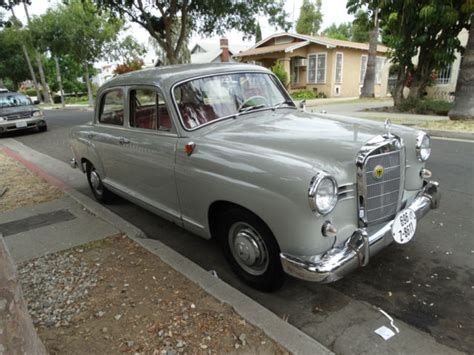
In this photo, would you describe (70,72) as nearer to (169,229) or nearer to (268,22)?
(268,22)

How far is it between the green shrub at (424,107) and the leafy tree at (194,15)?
739 centimetres

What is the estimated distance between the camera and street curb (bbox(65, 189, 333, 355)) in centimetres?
226

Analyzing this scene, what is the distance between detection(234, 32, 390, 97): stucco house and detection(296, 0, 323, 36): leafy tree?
27.1 meters

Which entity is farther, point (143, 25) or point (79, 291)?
point (143, 25)

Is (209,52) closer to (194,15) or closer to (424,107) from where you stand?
(194,15)

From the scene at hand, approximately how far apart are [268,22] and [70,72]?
36986mm

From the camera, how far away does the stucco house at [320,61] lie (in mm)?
24234

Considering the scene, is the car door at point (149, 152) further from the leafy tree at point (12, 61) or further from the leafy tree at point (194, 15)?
the leafy tree at point (12, 61)

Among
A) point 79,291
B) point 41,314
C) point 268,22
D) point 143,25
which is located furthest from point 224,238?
point 268,22

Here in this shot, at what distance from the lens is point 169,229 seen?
4301 mm

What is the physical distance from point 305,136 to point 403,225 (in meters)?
1.00

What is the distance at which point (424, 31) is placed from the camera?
12.3 meters

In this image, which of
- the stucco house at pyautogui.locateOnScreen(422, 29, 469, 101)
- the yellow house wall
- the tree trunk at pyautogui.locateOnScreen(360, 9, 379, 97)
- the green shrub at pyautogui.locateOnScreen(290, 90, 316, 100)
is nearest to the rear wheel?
the stucco house at pyautogui.locateOnScreen(422, 29, 469, 101)

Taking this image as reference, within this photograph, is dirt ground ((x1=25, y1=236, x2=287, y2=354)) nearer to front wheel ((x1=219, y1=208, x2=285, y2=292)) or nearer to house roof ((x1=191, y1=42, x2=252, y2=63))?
front wheel ((x1=219, y1=208, x2=285, y2=292))
